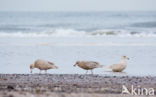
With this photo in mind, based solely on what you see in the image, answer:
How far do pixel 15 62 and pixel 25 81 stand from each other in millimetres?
4903

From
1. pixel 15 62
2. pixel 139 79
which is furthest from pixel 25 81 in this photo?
pixel 15 62

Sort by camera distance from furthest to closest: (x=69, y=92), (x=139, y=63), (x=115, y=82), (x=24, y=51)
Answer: (x=24, y=51) < (x=139, y=63) < (x=115, y=82) < (x=69, y=92)

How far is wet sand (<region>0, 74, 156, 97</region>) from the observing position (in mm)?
8131

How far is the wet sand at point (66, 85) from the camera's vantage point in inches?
320

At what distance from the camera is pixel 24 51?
61.9ft

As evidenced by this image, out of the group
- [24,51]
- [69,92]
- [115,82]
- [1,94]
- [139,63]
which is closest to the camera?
[1,94]

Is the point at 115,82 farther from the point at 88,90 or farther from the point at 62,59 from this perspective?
the point at 62,59

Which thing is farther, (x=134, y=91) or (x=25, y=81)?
(x=25, y=81)

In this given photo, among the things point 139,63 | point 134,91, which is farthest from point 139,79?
point 139,63

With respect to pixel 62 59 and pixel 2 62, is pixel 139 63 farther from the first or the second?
pixel 2 62

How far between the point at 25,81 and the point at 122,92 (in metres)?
2.66

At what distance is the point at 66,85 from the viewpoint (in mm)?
9703

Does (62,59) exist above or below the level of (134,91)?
above

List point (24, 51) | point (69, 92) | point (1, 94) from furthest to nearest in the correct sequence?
point (24, 51)
point (69, 92)
point (1, 94)
